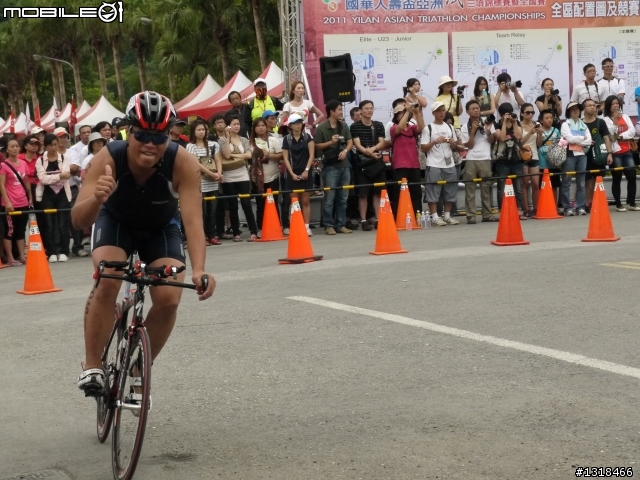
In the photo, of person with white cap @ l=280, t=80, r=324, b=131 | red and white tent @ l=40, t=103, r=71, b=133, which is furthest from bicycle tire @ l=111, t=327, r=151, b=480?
red and white tent @ l=40, t=103, r=71, b=133

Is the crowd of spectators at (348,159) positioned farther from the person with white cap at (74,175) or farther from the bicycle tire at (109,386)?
the bicycle tire at (109,386)

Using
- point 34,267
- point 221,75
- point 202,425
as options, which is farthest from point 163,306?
point 221,75

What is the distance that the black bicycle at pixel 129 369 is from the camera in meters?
5.61

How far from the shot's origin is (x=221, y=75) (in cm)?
5862

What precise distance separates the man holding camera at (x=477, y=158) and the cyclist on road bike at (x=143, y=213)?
1406cm

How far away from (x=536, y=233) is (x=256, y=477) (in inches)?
496

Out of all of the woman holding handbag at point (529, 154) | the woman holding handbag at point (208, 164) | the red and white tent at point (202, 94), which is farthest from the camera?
the red and white tent at point (202, 94)

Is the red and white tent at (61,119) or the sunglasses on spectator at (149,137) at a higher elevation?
the red and white tent at (61,119)

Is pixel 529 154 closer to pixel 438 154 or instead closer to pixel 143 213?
pixel 438 154

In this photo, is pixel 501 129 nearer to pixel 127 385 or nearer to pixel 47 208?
pixel 47 208

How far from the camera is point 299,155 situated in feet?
63.1

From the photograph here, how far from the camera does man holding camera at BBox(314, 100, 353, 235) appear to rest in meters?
19.3

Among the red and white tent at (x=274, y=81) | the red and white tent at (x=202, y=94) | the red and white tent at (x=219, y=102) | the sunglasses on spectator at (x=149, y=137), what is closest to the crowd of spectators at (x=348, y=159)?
the red and white tent at (x=274, y=81)

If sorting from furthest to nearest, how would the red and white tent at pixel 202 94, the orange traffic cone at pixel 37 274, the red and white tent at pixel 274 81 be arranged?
the red and white tent at pixel 202 94 < the red and white tent at pixel 274 81 < the orange traffic cone at pixel 37 274
